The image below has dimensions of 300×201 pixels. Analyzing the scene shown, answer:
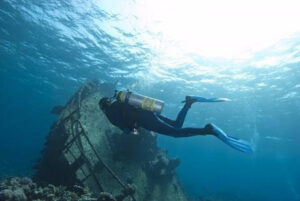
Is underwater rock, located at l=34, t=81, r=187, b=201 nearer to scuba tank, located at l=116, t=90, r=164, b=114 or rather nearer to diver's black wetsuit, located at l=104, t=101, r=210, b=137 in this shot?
diver's black wetsuit, located at l=104, t=101, r=210, b=137

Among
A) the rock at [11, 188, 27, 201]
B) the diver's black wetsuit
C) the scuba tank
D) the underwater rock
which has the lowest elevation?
the rock at [11, 188, 27, 201]

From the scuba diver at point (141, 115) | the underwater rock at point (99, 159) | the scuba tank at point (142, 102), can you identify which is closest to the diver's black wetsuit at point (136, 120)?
the scuba diver at point (141, 115)

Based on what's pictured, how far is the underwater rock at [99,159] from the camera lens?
10.1 metres

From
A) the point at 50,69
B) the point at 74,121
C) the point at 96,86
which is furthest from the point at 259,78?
the point at 50,69

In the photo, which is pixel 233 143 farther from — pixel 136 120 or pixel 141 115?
pixel 136 120

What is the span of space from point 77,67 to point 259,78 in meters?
18.8

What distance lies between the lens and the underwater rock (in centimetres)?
1012

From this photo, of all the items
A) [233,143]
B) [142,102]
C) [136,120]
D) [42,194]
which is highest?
[142,102]

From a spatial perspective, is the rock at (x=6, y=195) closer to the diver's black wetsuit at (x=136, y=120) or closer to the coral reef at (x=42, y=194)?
the coral reef at (x=42, y=194)

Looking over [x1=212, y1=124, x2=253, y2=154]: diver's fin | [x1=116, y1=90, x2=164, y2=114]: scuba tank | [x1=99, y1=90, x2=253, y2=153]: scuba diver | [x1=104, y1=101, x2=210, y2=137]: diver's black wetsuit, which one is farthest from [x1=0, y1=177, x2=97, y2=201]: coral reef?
[x1=212, y1=124, x2=253, y2=154]: diver's fin

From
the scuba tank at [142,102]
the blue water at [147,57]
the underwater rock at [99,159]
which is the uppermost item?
the blue water at [147,57]

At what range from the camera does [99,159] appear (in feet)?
32.4

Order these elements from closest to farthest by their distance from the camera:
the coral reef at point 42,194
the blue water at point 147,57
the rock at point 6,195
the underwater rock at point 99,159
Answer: the rock at point 6,195
the coral reef at point 42,194
the underwater rock at point 99,159
the blue water at point 147,57

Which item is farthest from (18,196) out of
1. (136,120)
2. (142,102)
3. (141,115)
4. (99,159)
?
(142,102)
